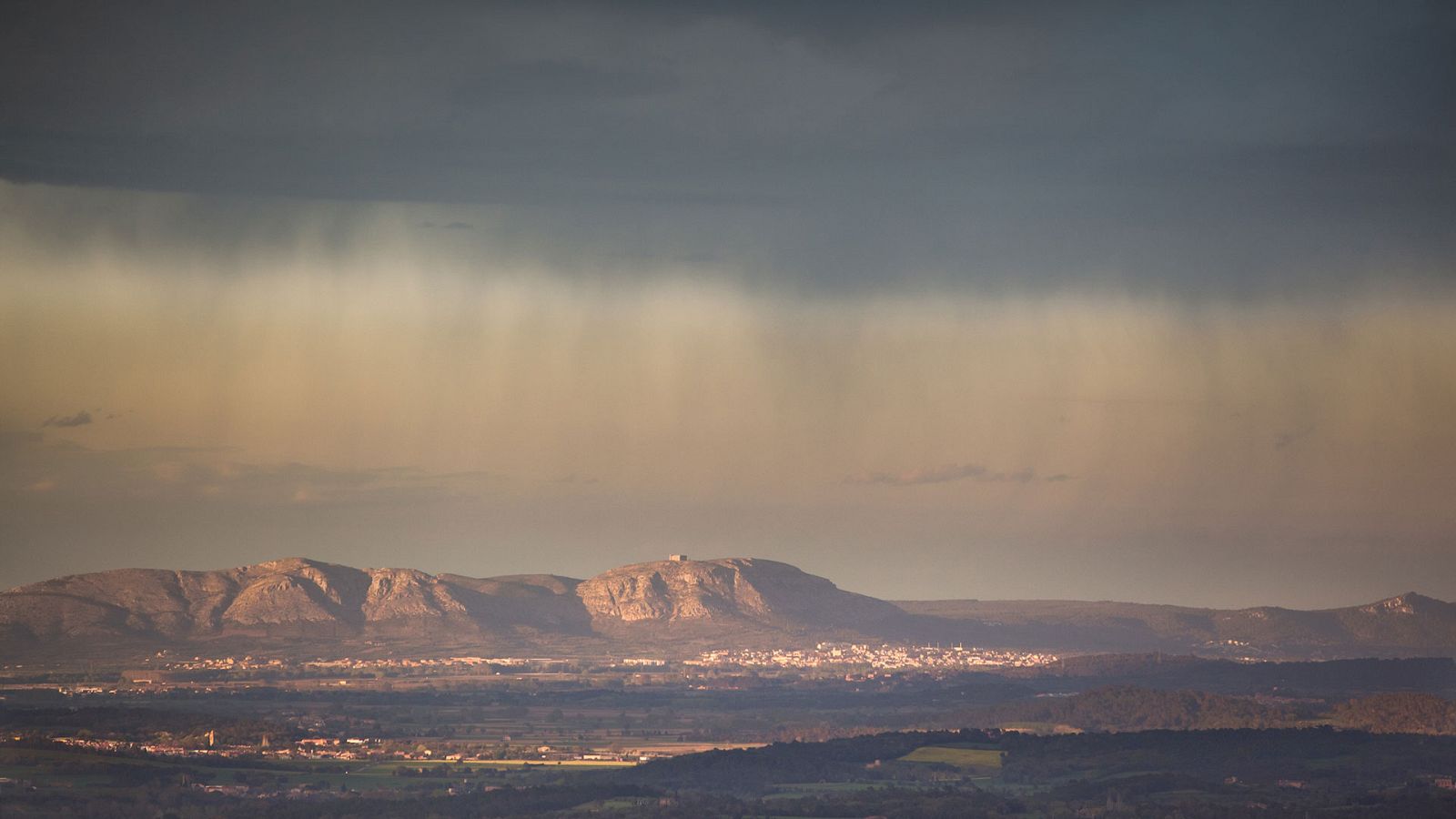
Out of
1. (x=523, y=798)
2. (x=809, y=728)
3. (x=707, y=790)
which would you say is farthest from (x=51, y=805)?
(x=809, y=728)

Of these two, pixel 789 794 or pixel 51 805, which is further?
pixel 789 794

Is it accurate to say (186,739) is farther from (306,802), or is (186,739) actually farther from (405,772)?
(306,802)

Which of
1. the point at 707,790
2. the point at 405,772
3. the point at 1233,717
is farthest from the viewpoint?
the point at 1233,717

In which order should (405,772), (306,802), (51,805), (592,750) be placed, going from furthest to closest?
(592,750)
(405,772)
(306,802)
(51,805)

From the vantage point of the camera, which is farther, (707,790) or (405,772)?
(405,772)

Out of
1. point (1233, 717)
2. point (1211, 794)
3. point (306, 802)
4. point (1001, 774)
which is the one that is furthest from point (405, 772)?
point (1233, 717)

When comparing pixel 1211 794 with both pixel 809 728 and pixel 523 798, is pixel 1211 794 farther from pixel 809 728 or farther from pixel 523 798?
pixel 809 728
